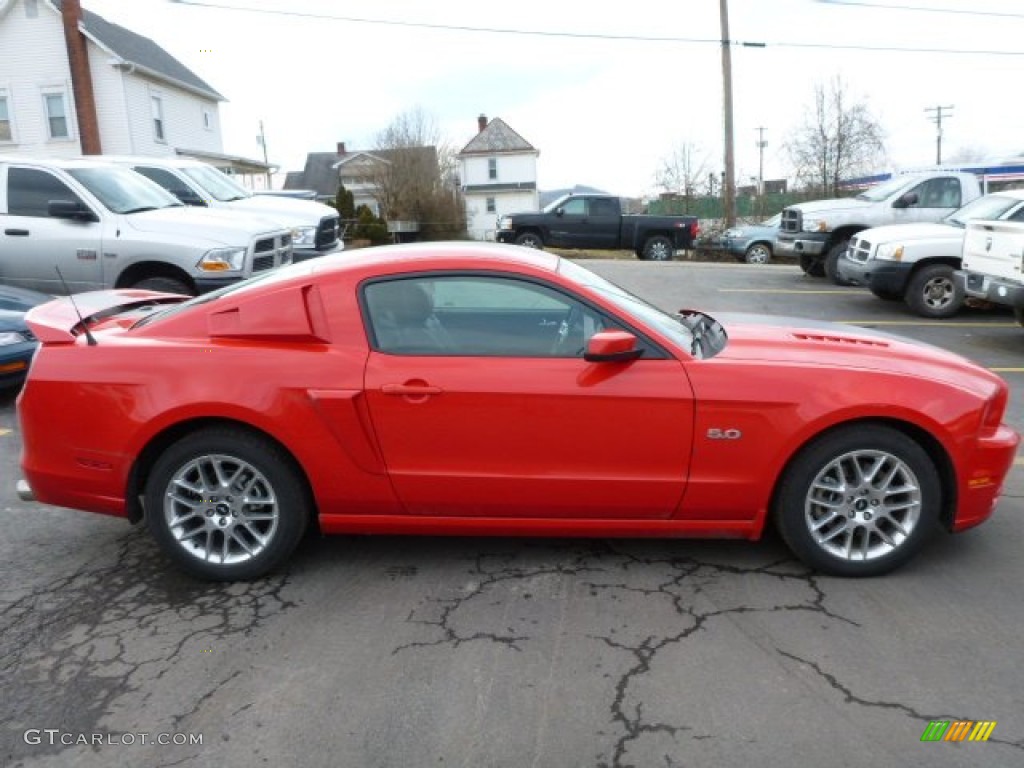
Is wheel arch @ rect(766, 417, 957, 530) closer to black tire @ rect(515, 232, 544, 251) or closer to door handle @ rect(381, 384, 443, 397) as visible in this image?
door handle @ rect(381, 384, 443, 397)

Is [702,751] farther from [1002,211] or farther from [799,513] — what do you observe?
[1002,211]

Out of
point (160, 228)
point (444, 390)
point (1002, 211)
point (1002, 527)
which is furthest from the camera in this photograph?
A: point (1002, 211)

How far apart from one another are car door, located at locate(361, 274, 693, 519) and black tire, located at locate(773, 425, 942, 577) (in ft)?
1.80

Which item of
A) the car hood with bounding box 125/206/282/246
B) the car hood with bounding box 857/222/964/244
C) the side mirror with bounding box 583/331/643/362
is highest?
the car hood with bounding box 125/206/282/246

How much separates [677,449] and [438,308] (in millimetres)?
1243

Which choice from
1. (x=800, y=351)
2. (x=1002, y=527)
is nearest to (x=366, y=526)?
(x=800, y=351)

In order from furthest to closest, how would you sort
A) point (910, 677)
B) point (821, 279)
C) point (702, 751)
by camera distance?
point (821, 279)
point (910, 677)
point (702, 751)

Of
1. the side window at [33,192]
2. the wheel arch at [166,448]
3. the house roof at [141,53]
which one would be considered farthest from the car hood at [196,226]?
the house roof at [141,53]

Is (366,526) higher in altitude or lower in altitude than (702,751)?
higher

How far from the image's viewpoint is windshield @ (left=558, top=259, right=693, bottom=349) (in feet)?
12.4

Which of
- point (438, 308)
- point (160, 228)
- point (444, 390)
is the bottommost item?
point (444, 390)

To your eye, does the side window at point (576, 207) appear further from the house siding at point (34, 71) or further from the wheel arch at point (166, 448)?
the wheel arch at point (166, 448)

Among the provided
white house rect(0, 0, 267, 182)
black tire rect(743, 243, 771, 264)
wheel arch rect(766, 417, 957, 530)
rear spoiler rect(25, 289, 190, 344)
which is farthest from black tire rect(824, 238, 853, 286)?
white house rect(0, 0, 267, 182)

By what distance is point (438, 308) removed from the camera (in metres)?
3.75
